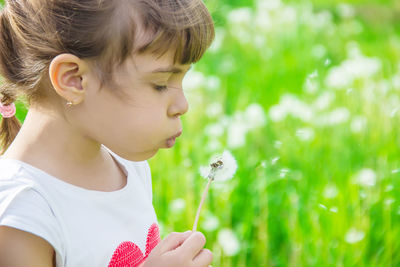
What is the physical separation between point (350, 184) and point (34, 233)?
3.74 ft

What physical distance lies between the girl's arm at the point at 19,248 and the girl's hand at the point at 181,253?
205 mm

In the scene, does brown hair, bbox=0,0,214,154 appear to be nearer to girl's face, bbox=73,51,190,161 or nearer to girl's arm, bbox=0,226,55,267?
girl's face, bbox=73,51,190,161

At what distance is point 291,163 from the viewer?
7.08ft

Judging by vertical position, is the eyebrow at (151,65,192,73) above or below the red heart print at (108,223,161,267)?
above

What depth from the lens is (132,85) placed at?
112 centimetres

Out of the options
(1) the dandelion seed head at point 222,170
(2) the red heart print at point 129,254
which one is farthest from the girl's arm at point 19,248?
(1) the dandelion seed head at point 222,170

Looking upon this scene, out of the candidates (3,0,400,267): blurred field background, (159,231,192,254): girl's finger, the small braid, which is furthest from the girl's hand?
(3,0,400,267): blurred field background

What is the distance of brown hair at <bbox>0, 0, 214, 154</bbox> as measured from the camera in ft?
3.62

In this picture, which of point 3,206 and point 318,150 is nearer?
point 3,206

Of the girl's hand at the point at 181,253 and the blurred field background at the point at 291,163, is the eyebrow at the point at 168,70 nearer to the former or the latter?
the girl's hand at the point at 181,253

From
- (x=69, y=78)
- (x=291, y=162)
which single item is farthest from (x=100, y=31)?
(x=291, y=162)

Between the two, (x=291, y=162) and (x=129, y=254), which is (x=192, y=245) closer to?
(x=129, y=254)

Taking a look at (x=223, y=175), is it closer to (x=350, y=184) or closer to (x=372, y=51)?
(x=350, y=184)

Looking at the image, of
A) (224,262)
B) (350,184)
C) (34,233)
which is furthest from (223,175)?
(350,184)
